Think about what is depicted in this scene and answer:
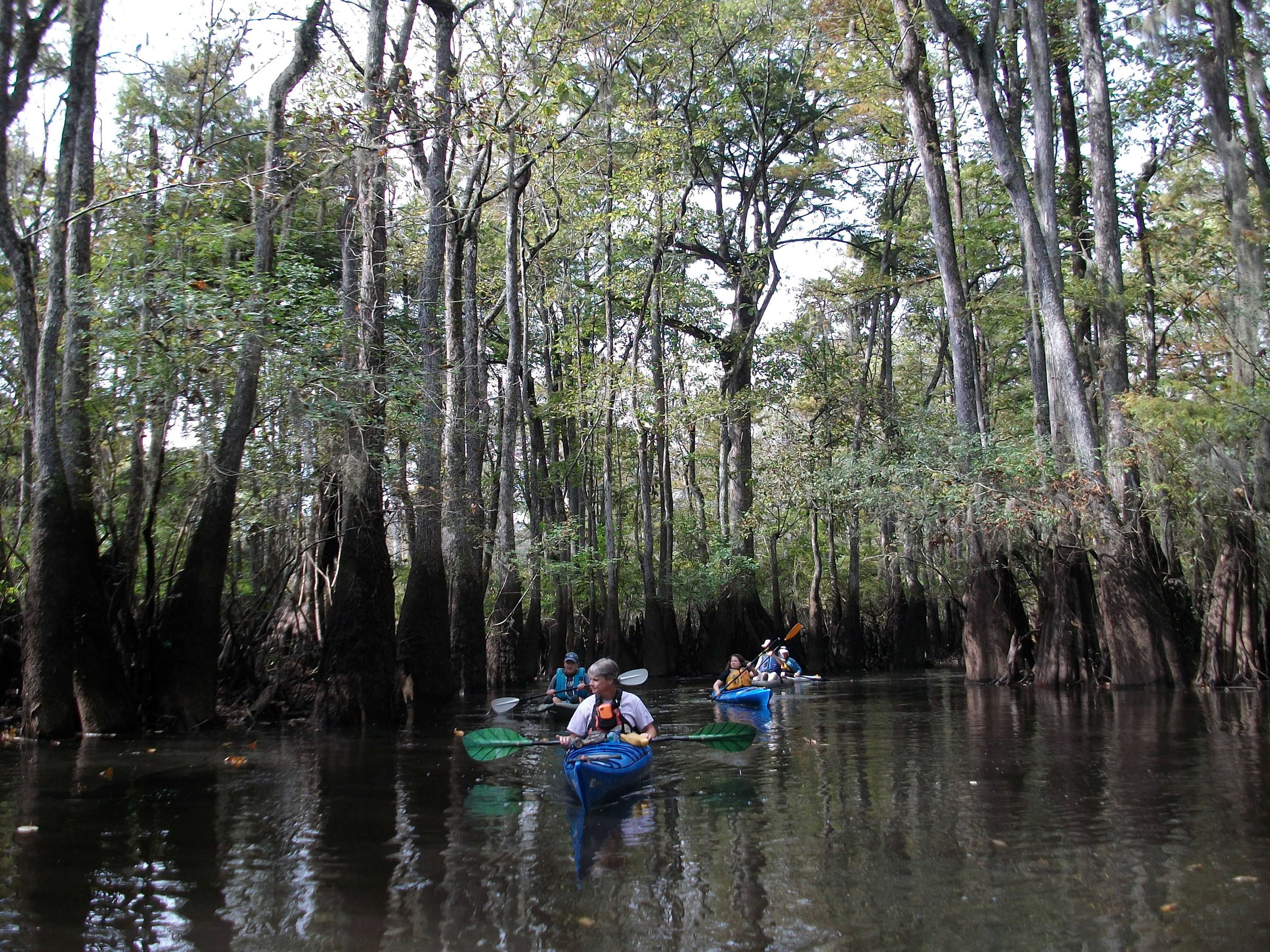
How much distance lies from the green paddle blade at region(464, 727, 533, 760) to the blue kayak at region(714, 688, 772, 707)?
21.0ft

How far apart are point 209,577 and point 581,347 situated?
1535cm

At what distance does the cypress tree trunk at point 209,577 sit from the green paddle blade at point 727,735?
622 centimetres

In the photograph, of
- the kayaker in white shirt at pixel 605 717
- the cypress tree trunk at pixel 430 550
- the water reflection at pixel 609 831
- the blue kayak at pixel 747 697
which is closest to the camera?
the water reflection at pixel 609 831

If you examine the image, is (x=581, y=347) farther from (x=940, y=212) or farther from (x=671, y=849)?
(x=671, y=849)

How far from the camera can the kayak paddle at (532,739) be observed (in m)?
8.10

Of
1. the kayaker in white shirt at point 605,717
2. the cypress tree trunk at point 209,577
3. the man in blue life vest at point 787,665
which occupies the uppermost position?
the cypress tree trunk at point 209,577

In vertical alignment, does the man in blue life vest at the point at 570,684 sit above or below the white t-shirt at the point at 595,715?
below

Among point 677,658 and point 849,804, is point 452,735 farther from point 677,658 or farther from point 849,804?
point 677,658

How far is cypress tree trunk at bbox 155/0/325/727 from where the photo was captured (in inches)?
444

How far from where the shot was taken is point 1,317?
15.0m

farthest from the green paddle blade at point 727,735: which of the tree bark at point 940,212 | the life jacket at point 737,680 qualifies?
the tree bark at point 940,212

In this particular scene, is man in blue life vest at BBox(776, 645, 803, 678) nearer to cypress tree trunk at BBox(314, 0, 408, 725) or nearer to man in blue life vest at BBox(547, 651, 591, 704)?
man in blue life vest at BBox(547, 651, 591, 704)

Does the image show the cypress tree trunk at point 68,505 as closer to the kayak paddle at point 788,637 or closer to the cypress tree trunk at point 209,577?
the cypress tree trunk at point 209,577

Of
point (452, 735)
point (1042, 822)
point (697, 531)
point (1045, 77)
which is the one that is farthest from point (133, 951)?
point (697, 531)
